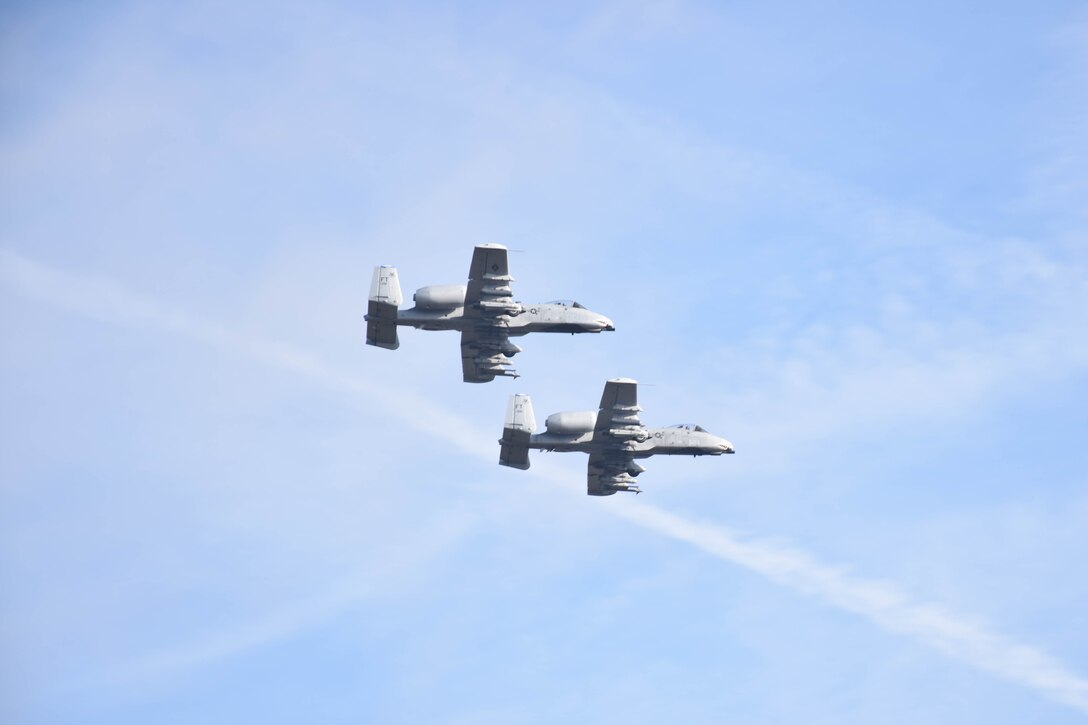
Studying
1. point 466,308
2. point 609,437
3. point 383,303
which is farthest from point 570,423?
point 383,303

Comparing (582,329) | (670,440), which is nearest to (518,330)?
(582,329)

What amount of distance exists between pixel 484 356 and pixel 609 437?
41.3 ft

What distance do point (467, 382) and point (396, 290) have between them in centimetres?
1156

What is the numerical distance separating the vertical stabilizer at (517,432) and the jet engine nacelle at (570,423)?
1814 mm

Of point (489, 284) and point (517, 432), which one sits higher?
point (489, 284)

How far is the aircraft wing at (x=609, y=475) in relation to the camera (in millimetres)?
154250

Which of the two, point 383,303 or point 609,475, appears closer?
point 383,303

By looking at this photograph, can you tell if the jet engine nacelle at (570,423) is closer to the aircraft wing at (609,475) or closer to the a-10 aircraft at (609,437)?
the a-10 aircraft at (609,437)

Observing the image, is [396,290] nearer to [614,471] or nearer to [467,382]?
[467,382]

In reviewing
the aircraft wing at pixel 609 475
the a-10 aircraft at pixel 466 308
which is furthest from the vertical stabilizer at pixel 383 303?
the aircraft wing at pixel 609 475

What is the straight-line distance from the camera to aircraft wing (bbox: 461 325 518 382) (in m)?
152

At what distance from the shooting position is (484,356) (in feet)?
505

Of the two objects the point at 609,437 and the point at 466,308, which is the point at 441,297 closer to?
the point at 466,308

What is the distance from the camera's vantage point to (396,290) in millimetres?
147500
